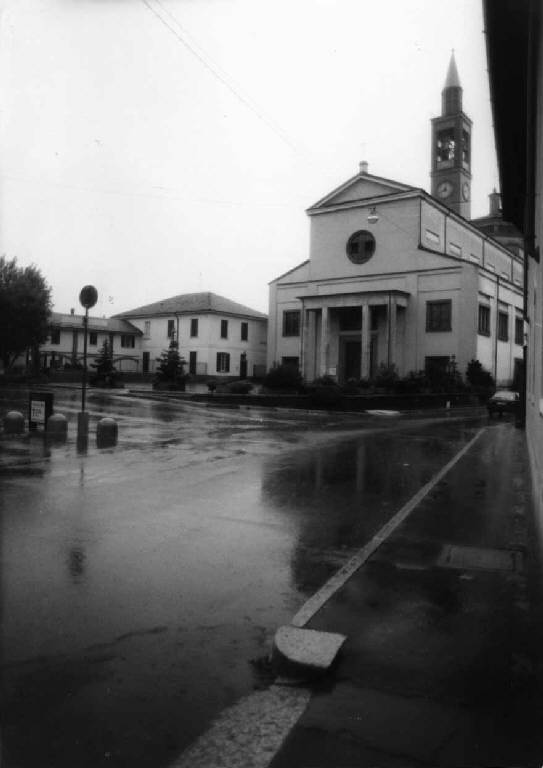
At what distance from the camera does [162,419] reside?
21.5 m

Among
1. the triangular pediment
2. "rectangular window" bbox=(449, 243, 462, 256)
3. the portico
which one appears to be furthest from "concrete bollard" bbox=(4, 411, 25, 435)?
"rectangular window" bbox=(449, 243, 462, 256)

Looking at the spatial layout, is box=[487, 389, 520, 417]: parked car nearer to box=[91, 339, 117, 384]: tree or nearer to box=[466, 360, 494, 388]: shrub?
box=[466, 360, 494, 388]: shrub

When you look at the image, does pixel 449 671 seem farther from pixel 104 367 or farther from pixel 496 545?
pixel 104 367

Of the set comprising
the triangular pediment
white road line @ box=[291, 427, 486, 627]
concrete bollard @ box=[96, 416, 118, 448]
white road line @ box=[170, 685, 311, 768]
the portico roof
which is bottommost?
white road line @ box=[170, 685, 311, 768]

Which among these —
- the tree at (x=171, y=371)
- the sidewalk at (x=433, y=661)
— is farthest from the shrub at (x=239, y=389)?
the sidewalk at (x=433, y=661)

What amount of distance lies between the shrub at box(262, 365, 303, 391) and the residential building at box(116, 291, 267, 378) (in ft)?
63.4

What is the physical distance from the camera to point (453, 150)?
6556 cm

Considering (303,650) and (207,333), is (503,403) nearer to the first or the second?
(207,333)

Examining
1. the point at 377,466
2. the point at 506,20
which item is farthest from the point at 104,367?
the point at 506,20

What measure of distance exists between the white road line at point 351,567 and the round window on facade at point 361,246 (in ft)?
114

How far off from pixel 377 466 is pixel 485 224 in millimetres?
65869

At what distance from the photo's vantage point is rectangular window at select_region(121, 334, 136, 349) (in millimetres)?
60531

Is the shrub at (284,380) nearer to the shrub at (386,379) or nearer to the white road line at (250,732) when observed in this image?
the shrub at (386,379)

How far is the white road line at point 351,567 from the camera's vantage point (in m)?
4.49
